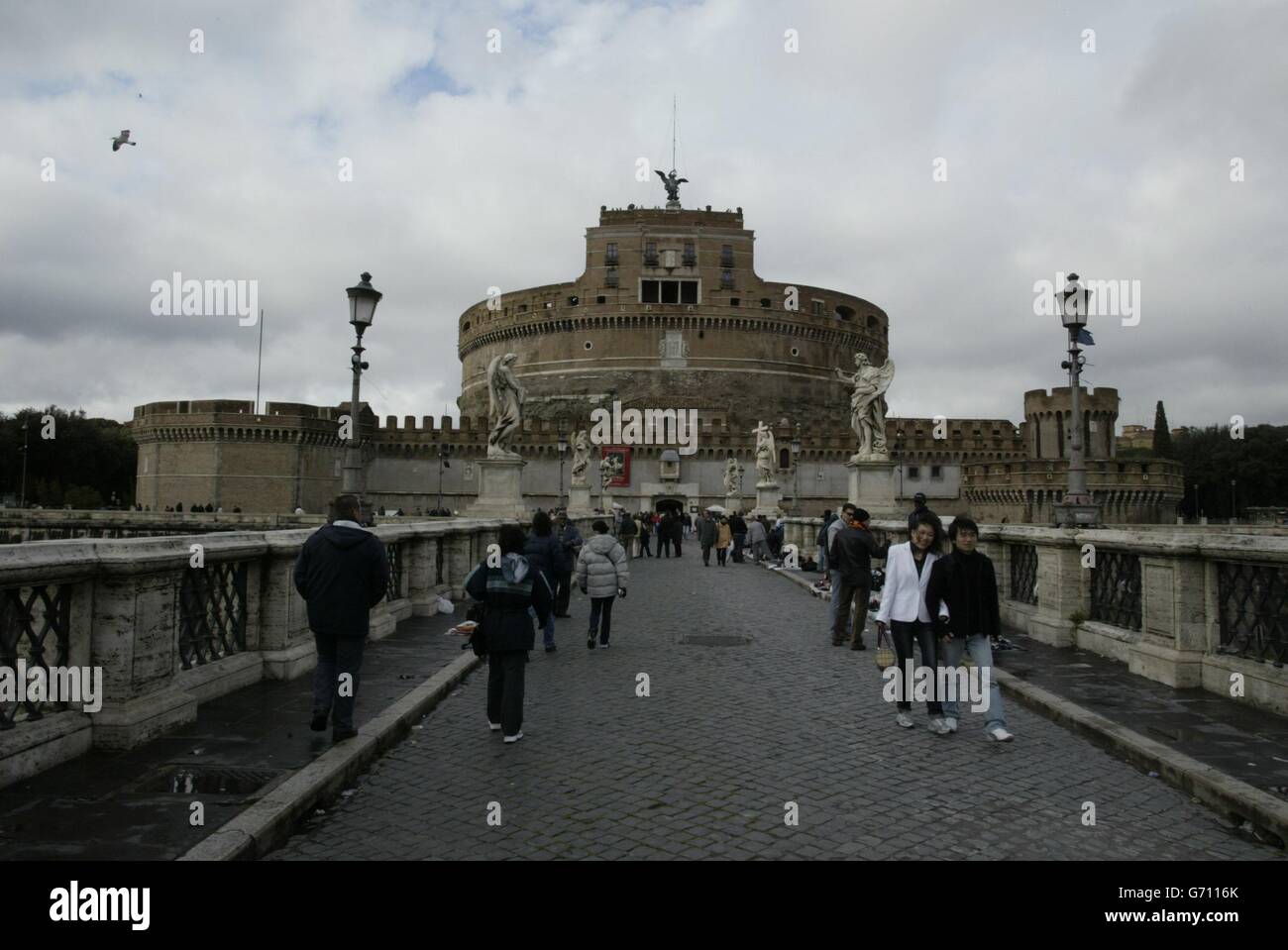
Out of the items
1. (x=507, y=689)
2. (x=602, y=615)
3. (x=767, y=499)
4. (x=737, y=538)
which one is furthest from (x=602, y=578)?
(x=767, y=499)

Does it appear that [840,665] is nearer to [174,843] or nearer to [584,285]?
[174,843]

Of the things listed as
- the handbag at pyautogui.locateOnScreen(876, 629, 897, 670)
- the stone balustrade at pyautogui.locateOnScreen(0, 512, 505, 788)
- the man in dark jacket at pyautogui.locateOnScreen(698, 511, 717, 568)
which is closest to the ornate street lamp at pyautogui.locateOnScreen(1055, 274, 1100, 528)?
the handbag at pyautogui.locateOnScreen(876, 629, 897, 670)

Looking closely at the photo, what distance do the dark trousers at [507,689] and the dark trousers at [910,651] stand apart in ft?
8.90

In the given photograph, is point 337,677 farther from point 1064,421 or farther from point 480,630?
point 1064,421

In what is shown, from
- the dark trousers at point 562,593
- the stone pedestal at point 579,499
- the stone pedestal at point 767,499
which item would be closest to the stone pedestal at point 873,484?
the dark trousers at point 562,593

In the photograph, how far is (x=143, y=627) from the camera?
530 cm

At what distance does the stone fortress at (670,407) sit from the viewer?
5809 centimetres

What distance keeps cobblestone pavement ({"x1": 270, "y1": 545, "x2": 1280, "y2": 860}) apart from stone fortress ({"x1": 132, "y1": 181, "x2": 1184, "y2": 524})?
121ft

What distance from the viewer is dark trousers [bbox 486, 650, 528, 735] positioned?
5.84 meters

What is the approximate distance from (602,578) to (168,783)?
5455 mm

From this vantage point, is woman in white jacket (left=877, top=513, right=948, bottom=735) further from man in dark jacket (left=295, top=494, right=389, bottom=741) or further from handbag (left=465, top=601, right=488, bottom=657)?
man in dark jacket (left=295, top=494, right=389, bottom=741)

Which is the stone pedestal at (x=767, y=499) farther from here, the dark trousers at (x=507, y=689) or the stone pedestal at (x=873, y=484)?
the dark trousers at (x=507, y=689)

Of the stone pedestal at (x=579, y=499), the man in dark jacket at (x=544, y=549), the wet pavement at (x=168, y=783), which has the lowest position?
the wet pavement at (x=168, y=783)
